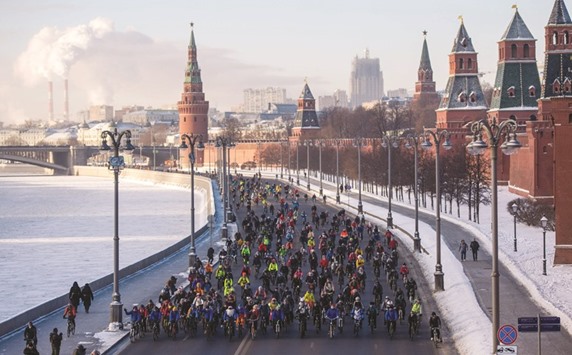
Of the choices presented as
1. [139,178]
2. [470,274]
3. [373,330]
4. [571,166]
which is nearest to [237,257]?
[470,274]

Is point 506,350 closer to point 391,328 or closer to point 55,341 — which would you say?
point 391,328

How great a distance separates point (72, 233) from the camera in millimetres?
71312

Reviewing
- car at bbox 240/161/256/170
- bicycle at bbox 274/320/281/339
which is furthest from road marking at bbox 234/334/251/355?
car at bbox 240/161/256/170

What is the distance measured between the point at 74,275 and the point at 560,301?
21.6m

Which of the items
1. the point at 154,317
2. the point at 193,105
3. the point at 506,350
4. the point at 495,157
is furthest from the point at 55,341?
the point at 193,105

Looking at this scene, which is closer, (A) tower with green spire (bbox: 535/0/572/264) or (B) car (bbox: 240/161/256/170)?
(A) tower with green spire (bbox: 535/0/572/264)

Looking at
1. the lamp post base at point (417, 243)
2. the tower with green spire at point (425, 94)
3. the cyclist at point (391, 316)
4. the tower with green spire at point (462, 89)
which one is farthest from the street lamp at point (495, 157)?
the tower with green spire at point (425, 94)

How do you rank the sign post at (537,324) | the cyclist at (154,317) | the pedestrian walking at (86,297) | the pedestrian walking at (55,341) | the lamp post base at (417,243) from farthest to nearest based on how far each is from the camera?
1. the lamp post base at (417,243)
2. the pedestrian walking at (86,297)
3. the cyclist at (154,317)
4. the pedestrian walking at (55,341)
5. the sign post at (537,324)

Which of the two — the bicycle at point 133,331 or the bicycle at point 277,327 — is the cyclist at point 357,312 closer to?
the bicycle at point 277,327

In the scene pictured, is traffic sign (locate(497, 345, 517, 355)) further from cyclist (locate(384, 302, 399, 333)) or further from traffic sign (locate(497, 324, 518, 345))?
cyclist (locate(384, 302, 399, 333))

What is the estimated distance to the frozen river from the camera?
4412 cm

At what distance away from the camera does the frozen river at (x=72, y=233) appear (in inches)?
1737

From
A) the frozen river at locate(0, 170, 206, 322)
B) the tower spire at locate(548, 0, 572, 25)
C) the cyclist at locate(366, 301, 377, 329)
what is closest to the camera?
the cyclist at locate(366, 301, 377, 329)

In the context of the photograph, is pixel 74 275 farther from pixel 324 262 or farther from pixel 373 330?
pixel 373 330
